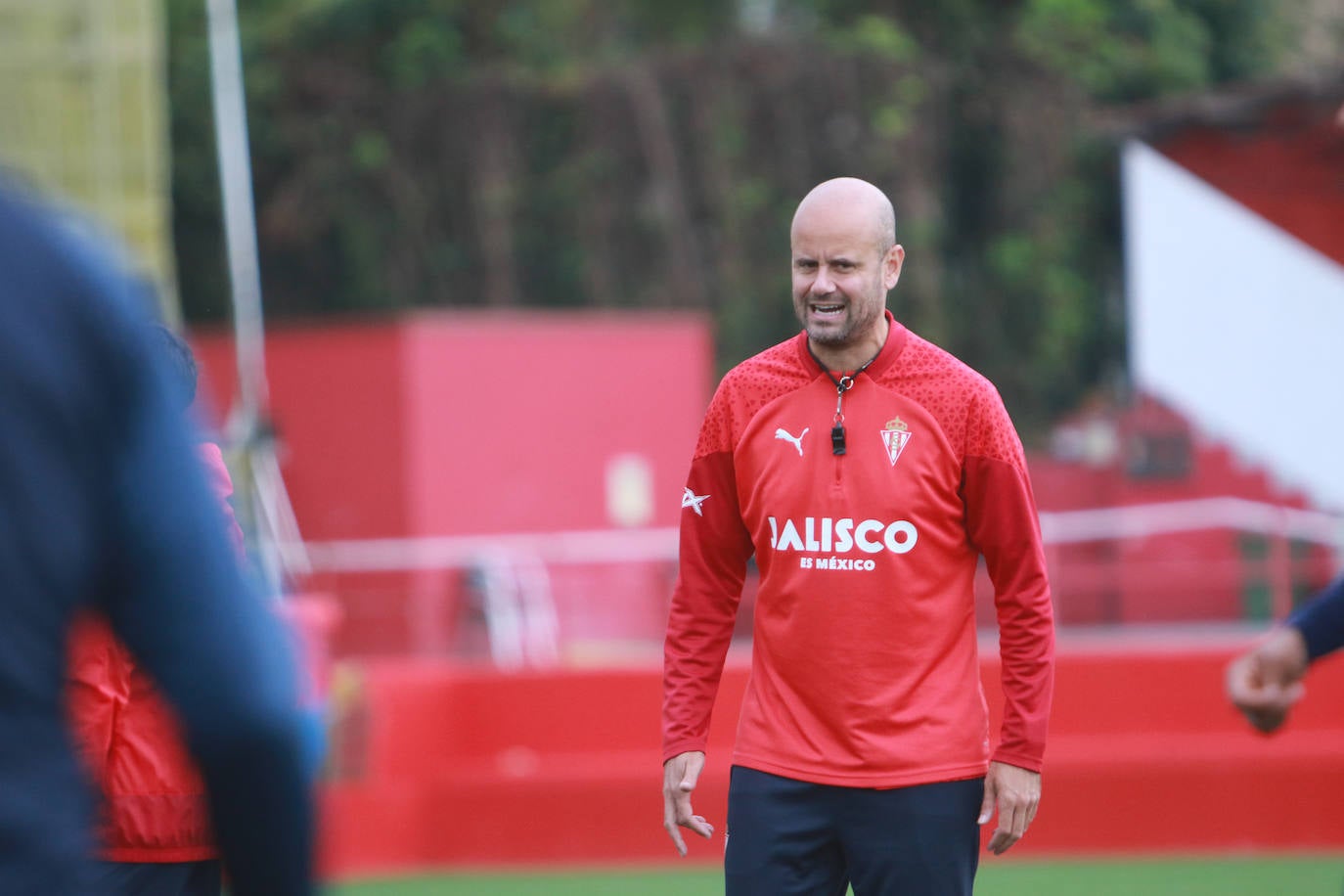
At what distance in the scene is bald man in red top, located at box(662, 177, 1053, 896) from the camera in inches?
163

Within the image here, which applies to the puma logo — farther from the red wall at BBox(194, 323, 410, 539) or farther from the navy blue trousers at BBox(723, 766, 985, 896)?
the red wall at BBox(194, 323, 410, 539)

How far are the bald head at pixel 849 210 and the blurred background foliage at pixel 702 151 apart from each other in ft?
61.4

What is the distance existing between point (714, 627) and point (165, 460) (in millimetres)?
2909

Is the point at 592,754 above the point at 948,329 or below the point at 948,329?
below

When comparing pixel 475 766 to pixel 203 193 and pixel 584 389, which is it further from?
pixel 203 193

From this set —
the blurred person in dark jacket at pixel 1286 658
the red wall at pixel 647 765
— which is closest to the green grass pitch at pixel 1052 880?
the red wall at pixel 647 765

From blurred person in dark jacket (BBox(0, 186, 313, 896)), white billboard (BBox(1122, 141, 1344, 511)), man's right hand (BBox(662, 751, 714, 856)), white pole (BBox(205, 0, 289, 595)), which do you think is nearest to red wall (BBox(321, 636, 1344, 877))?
white pole (BBox(205, 0, 289, 595))

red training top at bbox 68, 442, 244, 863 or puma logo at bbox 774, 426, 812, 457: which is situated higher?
puma logo at bbox 774, 426, 812, 457

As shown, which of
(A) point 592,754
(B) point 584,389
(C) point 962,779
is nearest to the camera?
(C) point 962,779

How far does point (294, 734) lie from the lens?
1709 millimetres

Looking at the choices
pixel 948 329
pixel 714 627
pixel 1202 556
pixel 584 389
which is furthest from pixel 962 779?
pixel 948 329

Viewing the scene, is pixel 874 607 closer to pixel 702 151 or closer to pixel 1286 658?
pixel 1286 658

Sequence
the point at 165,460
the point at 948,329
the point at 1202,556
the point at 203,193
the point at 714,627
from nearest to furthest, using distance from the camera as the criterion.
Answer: the point at 165,460
the point at 714,627
the point at 1202,556
the point at 948,329
the point at 203,193

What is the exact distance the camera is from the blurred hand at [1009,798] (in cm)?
412
